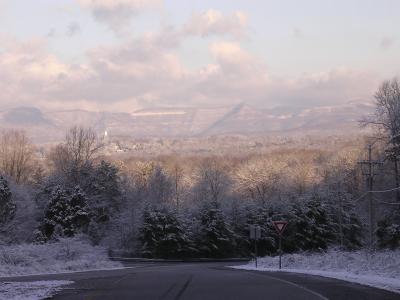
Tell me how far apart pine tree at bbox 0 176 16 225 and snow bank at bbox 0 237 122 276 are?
10.2m

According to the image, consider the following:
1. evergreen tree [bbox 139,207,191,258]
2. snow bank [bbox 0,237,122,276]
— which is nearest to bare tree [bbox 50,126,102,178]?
evergreen tree [bbox 139,207,191,258]

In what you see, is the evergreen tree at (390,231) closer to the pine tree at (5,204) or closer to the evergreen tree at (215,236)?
the evergreen tree at (215,236)

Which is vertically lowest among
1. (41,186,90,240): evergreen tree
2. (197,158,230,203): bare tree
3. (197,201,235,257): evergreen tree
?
(197,201,235,257): evergreen tree

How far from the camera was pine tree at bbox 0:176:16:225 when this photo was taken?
62.2 metres

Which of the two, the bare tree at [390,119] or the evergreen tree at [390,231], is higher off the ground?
the bare tree at [390,119]

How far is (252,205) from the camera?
8894 centimetres

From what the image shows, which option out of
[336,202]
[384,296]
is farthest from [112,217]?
[384,296]

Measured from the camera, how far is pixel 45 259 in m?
43.9

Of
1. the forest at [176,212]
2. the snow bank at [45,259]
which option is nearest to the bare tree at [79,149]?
the forest at [176,212]

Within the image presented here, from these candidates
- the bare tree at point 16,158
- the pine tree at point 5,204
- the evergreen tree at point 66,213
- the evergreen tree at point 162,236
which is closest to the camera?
the pine tree at point 5,204

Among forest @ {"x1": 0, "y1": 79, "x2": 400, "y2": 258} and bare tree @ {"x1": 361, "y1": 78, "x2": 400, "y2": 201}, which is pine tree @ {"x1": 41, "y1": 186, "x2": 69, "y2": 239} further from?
bare tree @ {"x1": 361, "y1": 78, "x2": 400, "y2": 201}

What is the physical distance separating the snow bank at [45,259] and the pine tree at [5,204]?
10197 mm

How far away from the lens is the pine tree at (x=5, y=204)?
204 ft

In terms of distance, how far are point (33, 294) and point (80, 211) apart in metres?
62.0
